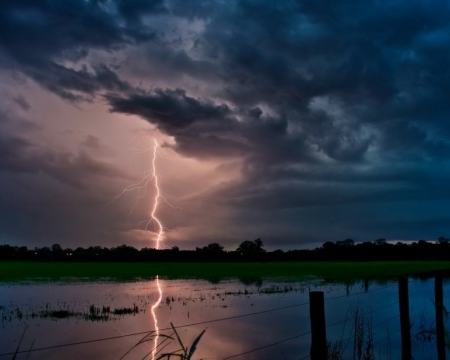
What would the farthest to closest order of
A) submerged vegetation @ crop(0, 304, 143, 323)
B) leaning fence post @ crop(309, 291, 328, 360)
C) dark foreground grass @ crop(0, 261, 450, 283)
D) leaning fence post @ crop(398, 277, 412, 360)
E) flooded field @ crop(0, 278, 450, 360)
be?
1. dark foreground grass @ crop(0, 261, 450, 283)
2. submerged vegetation @ crop(0, 304, 143, 323)
3. flooded field @ crop(0, 278, 450, 360)
4. leaning fence post @ crop(398, 277, 412, 360)
5. leaning fence post @ crop(309, 291, 328, 360)

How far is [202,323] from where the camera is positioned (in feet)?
39.7

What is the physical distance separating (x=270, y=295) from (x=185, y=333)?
1316 centimetres

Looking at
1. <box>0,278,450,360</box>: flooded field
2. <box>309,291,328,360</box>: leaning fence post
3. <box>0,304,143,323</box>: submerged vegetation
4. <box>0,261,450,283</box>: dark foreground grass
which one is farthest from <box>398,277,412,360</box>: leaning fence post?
<box>0,261,450,283</box>: dark foreground grass

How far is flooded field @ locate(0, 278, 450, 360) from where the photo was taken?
1538 cm

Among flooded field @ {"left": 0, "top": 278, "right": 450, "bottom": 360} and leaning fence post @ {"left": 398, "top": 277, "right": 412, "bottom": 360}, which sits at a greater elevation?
leaning fence post @ {"left": 398, "top": 277, "right": 412, "bottom": 360}

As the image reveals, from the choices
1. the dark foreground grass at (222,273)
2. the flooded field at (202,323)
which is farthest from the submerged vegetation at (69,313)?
the dark foreground grass at (222,273)

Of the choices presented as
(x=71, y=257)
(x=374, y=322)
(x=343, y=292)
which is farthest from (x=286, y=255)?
(x=374, y=322)

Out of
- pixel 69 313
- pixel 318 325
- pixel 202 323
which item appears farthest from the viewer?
pixel 69 313

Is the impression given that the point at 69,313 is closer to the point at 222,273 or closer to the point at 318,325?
the point at 318,325

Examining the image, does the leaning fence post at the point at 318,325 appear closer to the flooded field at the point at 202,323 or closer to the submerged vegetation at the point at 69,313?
the flooded field at the point at 202,323

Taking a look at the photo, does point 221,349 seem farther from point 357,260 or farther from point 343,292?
point 357,260

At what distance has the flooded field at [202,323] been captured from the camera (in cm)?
1538

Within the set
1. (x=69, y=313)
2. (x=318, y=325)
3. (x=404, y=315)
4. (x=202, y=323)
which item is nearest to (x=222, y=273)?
(x=69, y=313)

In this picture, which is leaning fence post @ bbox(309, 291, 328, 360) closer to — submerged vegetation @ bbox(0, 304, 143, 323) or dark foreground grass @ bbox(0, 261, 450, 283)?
submerged vegetation @ bbox(0, 304, 143, 323)
